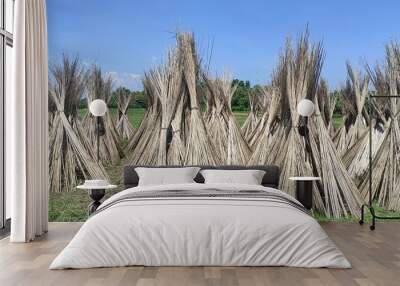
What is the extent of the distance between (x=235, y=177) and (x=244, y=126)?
0.92 m

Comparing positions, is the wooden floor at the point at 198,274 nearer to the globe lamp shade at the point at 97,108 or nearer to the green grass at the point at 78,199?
the green grass at the point at 78,199

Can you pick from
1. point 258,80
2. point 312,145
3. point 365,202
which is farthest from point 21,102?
point 365,202

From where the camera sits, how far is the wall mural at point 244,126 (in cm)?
696

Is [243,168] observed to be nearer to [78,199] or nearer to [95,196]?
[95,196]

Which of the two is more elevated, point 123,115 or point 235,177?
point 123,115

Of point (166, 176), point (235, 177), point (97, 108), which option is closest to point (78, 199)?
point (97, 108)

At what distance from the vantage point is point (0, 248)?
511cm

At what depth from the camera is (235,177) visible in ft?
21.0

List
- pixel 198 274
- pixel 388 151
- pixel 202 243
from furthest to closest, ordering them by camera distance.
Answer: pixel 388 151, pixel 202 243, pixel 198 274

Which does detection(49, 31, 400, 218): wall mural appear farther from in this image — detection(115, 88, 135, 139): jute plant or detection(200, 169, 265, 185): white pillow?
detection(200, 169, 265, 185): white pillow

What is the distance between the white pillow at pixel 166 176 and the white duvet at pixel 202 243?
6.51ft

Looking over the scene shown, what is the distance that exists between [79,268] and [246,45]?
4012 millimetres

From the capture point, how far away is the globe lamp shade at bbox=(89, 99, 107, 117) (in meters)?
6.82

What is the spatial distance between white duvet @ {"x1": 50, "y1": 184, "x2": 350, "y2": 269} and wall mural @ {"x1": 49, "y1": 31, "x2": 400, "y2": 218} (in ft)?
8.71
